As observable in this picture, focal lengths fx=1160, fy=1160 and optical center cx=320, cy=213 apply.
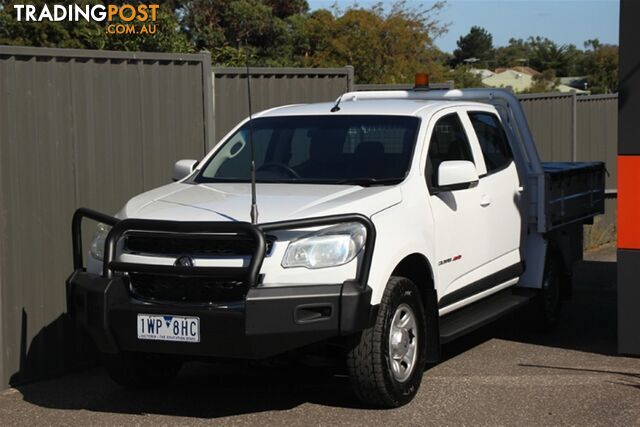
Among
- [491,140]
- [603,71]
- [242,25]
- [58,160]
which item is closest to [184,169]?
[58,160]

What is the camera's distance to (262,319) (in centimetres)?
639

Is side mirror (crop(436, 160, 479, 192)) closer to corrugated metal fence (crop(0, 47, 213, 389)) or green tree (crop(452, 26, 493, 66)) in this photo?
corrugated metal fence (crop(0, 47, 213, 389))

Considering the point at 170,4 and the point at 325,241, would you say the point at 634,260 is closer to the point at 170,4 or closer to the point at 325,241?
the point at 325,241

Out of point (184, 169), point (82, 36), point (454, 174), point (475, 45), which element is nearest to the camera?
point (454, 174)

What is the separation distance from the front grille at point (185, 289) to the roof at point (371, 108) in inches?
87.9

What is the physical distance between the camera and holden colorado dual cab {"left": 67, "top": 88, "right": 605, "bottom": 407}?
6.54 meters

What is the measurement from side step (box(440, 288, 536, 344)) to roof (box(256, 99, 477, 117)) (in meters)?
1.50

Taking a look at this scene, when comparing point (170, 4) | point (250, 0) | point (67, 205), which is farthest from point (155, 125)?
point (250, 0)

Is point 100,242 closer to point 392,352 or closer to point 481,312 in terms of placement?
point 392,352

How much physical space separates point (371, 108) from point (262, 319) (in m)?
2.57

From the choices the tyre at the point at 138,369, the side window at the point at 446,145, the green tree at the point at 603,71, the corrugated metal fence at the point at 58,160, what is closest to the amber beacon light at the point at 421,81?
the side window at the point at 446,145

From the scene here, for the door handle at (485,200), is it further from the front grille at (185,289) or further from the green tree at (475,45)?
the green tree at (475,45)

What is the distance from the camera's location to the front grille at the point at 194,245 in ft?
21.7

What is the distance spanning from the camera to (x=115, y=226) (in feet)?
22.6
